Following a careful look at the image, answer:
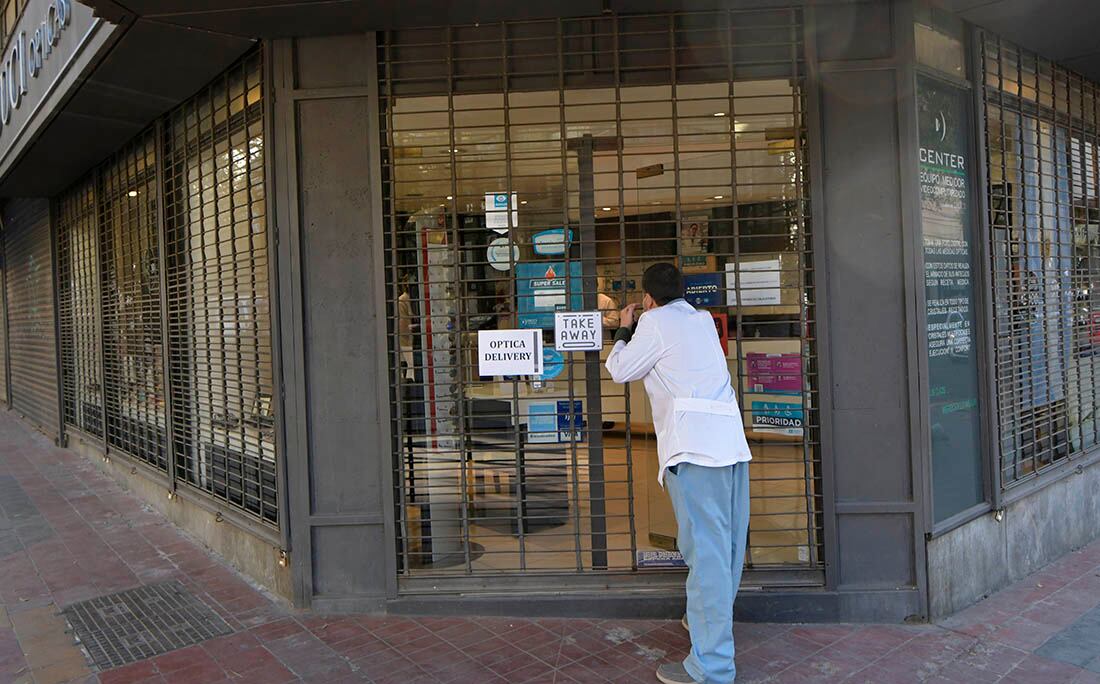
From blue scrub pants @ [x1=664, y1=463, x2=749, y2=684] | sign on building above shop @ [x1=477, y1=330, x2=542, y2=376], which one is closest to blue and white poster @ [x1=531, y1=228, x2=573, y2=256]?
sign on building above shop @ [x1=477, y1=330, x2=542, y2=376]

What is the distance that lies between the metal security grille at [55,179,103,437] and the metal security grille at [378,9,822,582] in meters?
6.72

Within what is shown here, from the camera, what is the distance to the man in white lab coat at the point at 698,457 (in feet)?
12.4

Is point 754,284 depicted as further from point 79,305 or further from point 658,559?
point 79,305

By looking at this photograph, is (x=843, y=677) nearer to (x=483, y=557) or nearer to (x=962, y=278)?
(x=483, y=557)

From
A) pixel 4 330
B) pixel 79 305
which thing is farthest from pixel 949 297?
pixel 4 330

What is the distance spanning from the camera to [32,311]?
45.3ft

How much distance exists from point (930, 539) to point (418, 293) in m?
3.49

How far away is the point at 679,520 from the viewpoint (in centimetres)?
388

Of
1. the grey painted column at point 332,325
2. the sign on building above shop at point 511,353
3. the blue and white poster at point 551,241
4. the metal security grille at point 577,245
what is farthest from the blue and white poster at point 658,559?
the blue and white poster at point 551,241

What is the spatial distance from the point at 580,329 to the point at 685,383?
1145 millimetres

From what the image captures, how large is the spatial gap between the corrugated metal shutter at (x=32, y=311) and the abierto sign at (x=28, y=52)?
10.1ft

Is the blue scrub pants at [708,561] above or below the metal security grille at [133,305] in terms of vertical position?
below

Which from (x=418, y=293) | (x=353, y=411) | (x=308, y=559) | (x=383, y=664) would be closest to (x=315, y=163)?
(x=418, y=293)

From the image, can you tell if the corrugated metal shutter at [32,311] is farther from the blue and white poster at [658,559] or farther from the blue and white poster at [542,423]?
the blue and white poster at [658,559]
